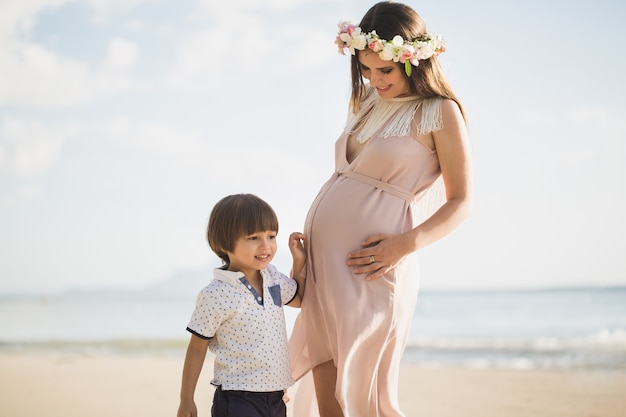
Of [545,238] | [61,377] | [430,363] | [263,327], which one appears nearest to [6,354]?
[61,377]

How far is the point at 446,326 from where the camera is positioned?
48.1 feet

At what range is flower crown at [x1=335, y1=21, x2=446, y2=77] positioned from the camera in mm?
2938

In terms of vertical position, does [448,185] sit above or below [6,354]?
below

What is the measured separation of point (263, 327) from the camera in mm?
2982

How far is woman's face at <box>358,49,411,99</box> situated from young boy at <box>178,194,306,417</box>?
2.06ft

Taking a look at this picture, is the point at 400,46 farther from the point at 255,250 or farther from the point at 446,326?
the point at 446,326

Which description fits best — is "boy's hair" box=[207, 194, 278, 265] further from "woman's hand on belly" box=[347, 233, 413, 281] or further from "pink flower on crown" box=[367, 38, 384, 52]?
"pink flower on crown" box=[367, 38, 384, 52]

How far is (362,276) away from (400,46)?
0.85m

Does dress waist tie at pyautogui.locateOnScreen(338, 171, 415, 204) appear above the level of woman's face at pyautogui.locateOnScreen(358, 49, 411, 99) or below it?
below

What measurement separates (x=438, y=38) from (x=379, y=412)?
4.67 feet

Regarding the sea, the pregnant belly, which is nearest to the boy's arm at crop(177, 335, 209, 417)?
the pregnant belly

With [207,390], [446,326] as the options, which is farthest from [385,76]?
[446,326]

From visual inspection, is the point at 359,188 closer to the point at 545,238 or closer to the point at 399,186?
the point at 399,186

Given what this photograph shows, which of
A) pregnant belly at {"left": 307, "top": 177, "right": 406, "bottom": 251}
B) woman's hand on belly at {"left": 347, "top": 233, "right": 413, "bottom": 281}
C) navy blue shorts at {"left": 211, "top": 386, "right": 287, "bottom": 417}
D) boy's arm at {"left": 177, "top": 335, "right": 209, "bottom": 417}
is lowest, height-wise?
navy blue shorts at {"left": 211, "top": 386, "right": 287, "bottom": 417}
